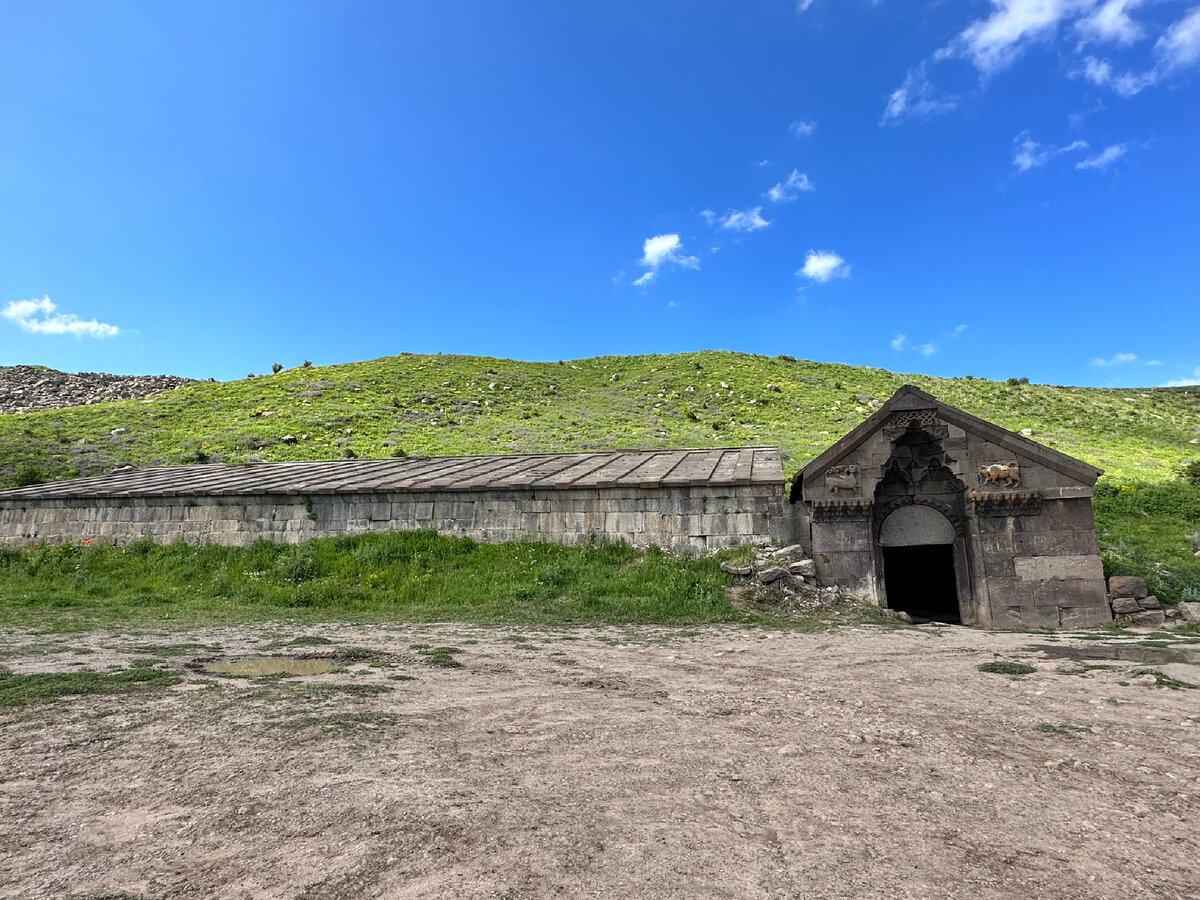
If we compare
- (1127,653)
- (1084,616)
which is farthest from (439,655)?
(1084,616)

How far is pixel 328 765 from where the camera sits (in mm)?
4148

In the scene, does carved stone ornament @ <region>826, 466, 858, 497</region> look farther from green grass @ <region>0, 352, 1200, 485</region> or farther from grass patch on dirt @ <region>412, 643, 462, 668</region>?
green grass @ <region>0, 352, 1200, 485</region>

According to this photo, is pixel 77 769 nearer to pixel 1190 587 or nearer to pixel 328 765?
pixel 328 765

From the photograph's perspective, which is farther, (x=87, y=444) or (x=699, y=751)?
(x=87, y=444)

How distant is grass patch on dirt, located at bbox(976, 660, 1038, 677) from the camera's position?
6.95m

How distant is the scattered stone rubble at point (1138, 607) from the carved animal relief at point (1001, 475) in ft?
7.47

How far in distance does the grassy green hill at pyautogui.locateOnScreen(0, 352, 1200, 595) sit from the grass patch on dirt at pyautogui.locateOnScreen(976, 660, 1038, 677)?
35.8 feet

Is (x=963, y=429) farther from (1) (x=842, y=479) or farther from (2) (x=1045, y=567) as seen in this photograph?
(2) (x=1045, y=567)

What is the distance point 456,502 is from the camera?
1520cm

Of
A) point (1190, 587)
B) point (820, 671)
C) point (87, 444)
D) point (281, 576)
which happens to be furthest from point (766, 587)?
point (87, 444)

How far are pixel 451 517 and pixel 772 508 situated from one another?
745 centimetres

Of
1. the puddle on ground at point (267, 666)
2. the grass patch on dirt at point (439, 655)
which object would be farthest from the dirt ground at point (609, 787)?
the grass patch on dirt at point (439, 655)

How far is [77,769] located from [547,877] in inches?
131

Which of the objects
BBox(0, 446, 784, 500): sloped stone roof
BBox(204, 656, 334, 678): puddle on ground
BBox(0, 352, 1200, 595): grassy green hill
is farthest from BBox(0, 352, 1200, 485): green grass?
BBox(204, 656, 334, 678): puddle on ground
